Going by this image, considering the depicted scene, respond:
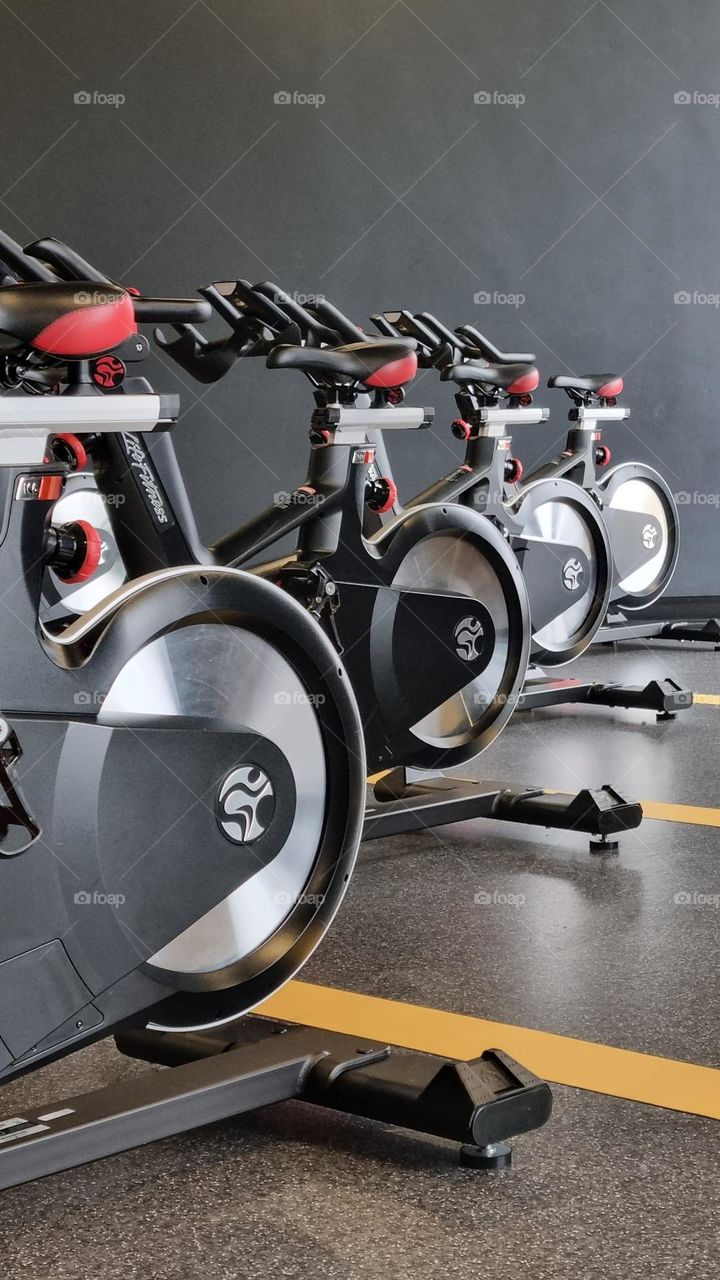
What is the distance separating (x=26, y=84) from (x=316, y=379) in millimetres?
3035

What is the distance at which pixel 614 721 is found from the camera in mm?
5023

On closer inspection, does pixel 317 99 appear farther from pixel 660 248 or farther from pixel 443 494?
pixel 443 494

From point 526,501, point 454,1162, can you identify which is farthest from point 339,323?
point 454,1162

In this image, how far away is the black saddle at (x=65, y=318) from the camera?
172 cm

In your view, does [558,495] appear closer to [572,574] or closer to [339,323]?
[572,574]

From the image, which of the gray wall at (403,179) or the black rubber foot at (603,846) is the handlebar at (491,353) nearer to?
the gray wall at (403,179)

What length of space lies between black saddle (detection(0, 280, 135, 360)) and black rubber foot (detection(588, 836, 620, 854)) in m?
2.05

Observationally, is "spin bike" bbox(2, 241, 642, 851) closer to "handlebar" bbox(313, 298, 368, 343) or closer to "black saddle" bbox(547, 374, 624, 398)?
"handlebar" bbox(313, 298, 368, 343)

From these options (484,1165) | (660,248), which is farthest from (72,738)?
(660,248)

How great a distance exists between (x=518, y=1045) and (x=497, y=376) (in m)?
2.65

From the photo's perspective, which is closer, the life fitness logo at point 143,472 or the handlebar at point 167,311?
the handlebar at point 167,311

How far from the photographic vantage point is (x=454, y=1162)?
1912mm

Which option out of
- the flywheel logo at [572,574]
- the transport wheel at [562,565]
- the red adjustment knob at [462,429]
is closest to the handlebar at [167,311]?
the red adjustment knob at [462,429]

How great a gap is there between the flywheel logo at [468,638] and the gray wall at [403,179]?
2.89 m
